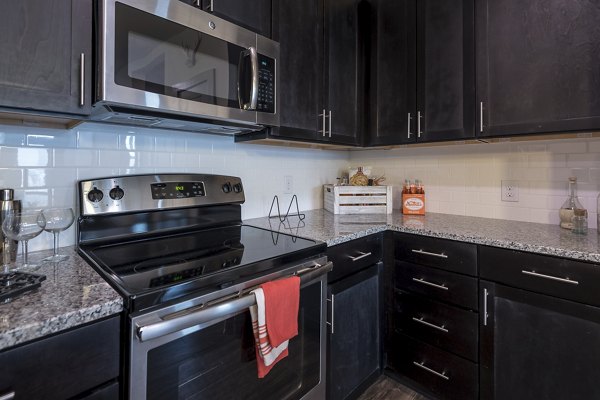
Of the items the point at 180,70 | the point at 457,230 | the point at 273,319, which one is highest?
the point at 180,70

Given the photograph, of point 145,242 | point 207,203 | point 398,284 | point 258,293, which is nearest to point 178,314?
point 258,293

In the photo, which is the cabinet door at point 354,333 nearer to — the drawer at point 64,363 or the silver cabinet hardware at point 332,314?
the silver cabinet hardware at point 332,314

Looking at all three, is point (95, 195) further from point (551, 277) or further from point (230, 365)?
point (551, 277)

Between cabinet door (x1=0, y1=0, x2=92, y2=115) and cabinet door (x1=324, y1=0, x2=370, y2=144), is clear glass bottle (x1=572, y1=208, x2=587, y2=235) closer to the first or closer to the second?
cabinet door (x1=324, y1=0, x2=370, y2=144)

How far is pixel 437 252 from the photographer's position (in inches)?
60.5

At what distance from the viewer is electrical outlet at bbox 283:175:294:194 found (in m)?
2.06

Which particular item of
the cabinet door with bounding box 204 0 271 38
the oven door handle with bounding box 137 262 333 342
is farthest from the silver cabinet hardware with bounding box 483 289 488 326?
the cabinet door with bounding box 204 0 271 38

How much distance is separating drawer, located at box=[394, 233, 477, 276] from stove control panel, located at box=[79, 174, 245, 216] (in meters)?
0.90

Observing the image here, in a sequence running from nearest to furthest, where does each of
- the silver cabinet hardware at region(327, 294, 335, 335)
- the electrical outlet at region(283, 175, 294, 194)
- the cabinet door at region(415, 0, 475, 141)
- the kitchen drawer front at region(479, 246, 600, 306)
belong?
the kitchen drawer front at region(479, 246, 600, 306) < the silver cabinet hardware at region(327, 294, 335, 335) < the cabinet door at region(415, 0, 475, 141) < the electrical outlet at region(283, 175, 294, 194)

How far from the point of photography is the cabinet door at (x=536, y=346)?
1.17m

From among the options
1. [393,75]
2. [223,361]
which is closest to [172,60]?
[223,361]

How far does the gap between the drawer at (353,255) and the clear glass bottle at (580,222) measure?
2.95 ft

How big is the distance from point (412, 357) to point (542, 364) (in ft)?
1.89

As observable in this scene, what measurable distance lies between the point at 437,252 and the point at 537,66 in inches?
38.3
